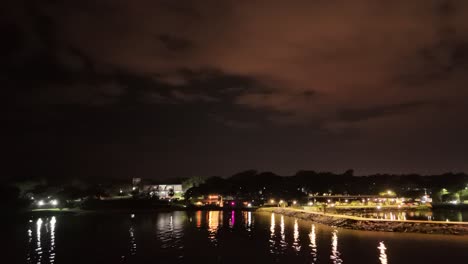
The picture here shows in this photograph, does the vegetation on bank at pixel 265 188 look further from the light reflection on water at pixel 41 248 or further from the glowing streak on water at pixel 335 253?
the glowing streak on water at pixel 335 253

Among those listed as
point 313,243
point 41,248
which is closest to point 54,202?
point 41,248

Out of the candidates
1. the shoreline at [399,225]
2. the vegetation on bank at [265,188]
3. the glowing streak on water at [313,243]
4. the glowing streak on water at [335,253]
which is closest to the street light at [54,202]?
the vegetation on bank at [265,188]

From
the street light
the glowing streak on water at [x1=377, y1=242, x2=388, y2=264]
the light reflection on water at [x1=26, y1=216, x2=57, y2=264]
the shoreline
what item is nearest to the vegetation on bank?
the street light

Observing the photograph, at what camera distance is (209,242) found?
49.1 metres

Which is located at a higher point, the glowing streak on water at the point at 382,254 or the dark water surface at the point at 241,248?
the glowing streak on water at the point at 382,254

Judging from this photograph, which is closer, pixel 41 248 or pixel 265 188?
pixel 41 248

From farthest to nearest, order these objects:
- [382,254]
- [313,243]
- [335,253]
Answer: [313,243]
[335,253]
[382,254]

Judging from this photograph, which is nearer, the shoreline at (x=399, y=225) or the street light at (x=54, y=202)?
the shoreline at (x=399, y=225)

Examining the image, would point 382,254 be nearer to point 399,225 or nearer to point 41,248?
point 399,225

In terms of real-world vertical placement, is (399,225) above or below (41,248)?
above

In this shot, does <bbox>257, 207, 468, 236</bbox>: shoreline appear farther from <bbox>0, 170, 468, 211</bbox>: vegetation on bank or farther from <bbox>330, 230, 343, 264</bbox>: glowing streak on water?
<bbox>0, 170, 468, 211</bbox>: vegetation on bank

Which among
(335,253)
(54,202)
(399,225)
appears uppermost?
(399,225)

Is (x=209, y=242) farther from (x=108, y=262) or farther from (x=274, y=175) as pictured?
(x=274, y=175)

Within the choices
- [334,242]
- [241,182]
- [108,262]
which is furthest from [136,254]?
[241,182]
